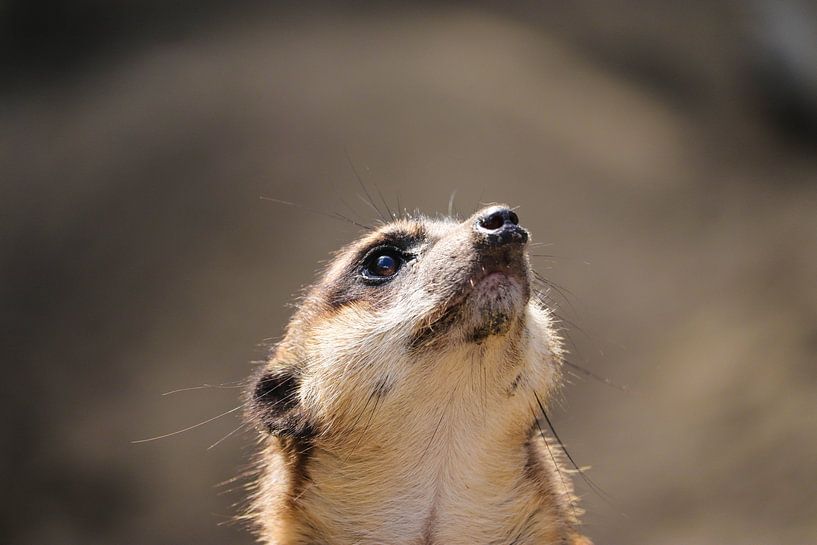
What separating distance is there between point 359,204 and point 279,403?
4.66m

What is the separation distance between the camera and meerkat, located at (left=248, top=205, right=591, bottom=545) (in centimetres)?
361

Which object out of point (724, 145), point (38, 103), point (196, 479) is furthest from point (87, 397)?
point (724, 145)

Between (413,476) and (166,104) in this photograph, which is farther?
(166,104)

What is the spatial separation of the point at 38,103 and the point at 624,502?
6.35 m

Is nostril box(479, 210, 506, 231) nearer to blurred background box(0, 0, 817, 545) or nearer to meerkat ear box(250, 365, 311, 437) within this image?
meerkat ear box(250, 365, 311, 437)

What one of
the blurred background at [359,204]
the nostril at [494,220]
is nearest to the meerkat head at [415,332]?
the nostril at [494,220]

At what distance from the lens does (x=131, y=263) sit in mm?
8156

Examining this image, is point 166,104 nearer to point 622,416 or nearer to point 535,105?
point 535,105

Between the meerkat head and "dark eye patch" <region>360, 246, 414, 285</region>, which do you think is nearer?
the meerkat head

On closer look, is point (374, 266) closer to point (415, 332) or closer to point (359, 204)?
point (415, 332)

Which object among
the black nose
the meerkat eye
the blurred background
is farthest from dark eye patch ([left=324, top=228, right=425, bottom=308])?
the blurred background

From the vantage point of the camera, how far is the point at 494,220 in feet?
11.7

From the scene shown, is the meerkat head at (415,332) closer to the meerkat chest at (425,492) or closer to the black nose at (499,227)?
the black nose at (499,227)

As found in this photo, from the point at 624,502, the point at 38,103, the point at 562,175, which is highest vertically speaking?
the point at 562,175
